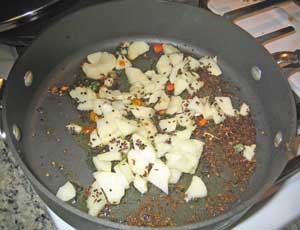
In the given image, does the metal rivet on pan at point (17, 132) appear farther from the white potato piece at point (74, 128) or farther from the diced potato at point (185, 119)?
the diced potato at point (185, 119)

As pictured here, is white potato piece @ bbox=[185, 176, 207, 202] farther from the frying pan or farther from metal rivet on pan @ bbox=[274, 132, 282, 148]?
metal rivet on pan @ bbox=[274, 132, 282, 148]

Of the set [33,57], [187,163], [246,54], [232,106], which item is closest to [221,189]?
[187,163]

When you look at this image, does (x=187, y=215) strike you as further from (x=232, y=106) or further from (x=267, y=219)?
(x=232, y=106)

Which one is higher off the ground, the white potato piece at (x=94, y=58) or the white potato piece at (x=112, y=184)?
the white potato piece at (x=94, y=58)

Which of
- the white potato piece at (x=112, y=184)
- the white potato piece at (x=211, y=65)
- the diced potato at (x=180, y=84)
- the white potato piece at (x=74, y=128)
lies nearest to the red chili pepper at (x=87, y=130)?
the white potato piece at (x=74, y=128)

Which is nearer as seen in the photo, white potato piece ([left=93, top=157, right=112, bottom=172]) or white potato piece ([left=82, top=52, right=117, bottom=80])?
white potato piece ([left=93, top=157, right=112, bottom=172])

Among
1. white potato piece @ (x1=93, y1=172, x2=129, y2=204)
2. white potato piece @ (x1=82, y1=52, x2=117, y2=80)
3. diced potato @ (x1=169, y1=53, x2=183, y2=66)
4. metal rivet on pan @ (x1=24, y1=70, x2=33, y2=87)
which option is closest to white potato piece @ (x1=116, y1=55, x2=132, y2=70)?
white potato piece @ (x1=82, y1=52, x2=117, y2=80)
